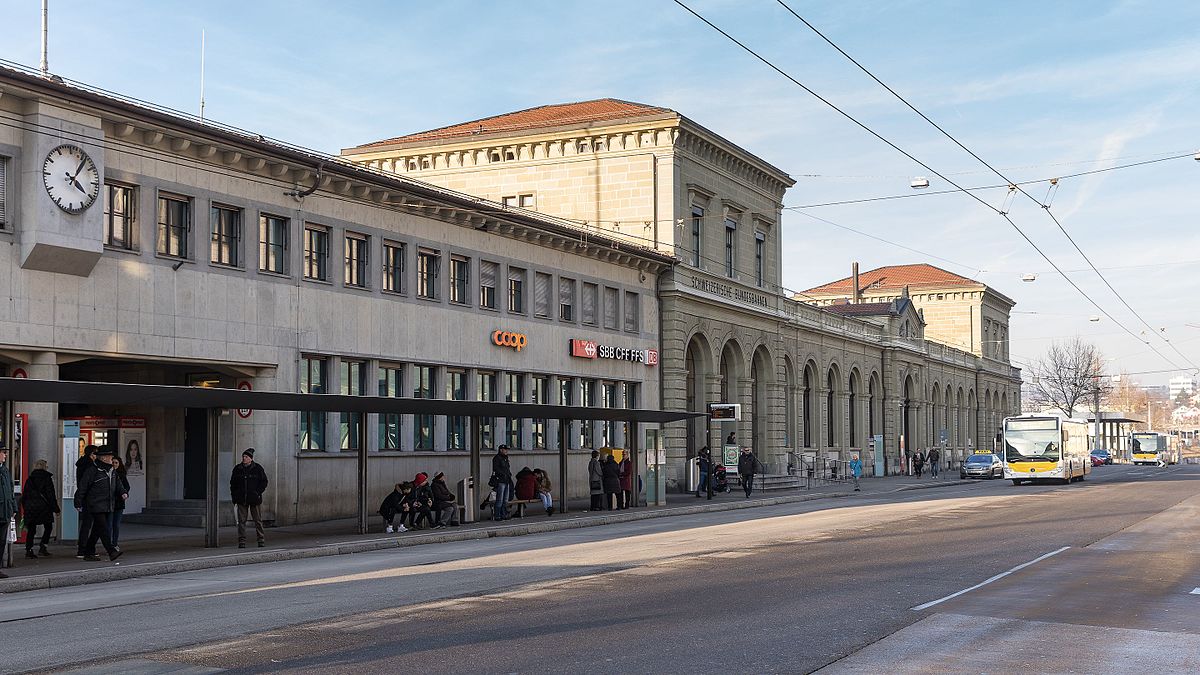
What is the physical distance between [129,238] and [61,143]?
2.54 m

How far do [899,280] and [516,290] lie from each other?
72.2 meters

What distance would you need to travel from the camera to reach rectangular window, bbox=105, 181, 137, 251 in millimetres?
24859

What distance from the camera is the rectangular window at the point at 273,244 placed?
2878 centimetres

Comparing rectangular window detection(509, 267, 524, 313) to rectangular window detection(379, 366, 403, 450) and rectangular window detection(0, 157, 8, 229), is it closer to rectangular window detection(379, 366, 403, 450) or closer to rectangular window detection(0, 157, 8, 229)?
rectangular window detection(379, 366, 403, 450)

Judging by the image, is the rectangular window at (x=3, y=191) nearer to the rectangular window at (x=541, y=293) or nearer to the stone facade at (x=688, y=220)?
the rectangular window at (x=541, y=293)

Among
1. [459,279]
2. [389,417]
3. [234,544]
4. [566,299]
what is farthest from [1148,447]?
[234,544]

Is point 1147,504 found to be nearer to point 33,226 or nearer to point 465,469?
point 465,469

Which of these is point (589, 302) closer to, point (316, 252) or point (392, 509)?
point (316, 252)

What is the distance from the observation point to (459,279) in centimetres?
3606

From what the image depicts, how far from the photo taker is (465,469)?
118 feet

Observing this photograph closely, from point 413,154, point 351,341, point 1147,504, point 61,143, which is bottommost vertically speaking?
point 1147,504

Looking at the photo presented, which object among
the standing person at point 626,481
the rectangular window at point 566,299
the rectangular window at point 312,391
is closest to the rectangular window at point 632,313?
the rectangular window at point 566,299

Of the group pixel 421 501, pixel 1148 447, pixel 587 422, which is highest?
pixel 587 422

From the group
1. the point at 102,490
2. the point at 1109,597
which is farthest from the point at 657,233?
the point at 1109,597
